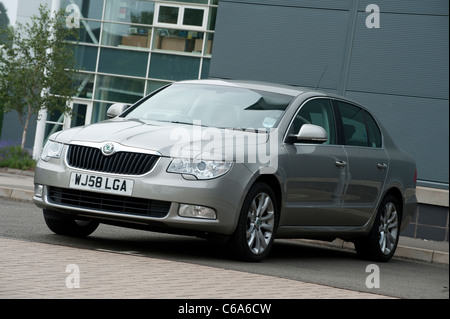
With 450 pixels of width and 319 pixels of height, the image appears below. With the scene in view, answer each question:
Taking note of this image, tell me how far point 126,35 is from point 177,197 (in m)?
29.7

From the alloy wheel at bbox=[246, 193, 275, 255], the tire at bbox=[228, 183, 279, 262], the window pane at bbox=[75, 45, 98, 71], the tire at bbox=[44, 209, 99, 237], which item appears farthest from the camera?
the window pane at bbox=[75, 45, 98, 71]

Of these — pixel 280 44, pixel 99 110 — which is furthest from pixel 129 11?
pixel 280 44

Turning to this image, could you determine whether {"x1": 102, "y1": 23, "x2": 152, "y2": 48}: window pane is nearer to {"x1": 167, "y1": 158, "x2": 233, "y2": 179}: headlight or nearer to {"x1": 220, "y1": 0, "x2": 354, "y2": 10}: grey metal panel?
{"x1": 220, "y1": 0, "x2": 354, "y2": 10}: grey metal panel

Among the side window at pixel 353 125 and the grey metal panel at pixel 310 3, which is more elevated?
the grey metal panel at pixel 310 3

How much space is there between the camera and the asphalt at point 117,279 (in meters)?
5.91

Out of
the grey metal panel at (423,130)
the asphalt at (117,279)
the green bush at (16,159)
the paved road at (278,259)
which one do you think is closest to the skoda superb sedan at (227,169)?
the paved road at (278,259)

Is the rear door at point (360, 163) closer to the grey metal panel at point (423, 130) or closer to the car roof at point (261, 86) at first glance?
the car roof at point (261, 86)

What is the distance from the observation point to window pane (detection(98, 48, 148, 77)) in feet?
122

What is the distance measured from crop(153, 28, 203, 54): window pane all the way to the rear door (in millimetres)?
25908

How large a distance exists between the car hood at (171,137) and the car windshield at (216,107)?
226 mm

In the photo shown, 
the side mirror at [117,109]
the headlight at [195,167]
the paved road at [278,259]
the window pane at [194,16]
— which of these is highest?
the window pane at [194,16]

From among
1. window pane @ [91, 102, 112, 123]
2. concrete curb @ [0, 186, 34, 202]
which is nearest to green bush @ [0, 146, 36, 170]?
window pane @ [91, 102, 112, 123]
